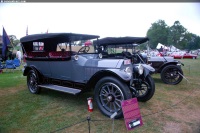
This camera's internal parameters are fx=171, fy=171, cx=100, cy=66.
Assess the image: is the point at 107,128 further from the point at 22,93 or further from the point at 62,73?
the point at 22,93

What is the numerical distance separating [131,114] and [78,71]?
1.95m

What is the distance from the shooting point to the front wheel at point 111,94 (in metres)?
3.36

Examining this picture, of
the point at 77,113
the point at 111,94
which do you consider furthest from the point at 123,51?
the point at 77,113

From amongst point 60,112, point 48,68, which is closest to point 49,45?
point 48,68

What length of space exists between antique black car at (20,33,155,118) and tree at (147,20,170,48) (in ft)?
218

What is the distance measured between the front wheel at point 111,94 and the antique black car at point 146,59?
2227 millimetres

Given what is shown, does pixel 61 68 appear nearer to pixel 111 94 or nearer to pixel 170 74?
pixel 111 94

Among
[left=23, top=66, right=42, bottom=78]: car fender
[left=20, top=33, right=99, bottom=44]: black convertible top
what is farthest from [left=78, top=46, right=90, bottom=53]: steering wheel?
[left=23, top=66, right=42, bottom=78]: car fender

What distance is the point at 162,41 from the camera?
67.1m

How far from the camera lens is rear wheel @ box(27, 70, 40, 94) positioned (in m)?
5.21

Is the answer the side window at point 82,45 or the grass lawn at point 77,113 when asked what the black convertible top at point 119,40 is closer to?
the side window at point 82,45

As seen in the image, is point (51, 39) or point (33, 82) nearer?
point (51, 39)

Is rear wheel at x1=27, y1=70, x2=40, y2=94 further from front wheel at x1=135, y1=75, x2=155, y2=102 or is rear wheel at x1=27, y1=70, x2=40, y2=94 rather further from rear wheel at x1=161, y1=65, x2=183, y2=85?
rear wheel at x1=161, y1=65, x2=183, y2=85

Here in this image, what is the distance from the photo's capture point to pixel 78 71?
439 centimetres
